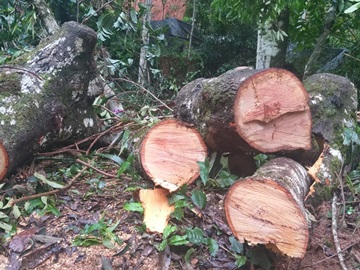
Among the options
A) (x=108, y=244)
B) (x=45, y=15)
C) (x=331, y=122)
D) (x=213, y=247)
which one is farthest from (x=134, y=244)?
(x=45, y=15)

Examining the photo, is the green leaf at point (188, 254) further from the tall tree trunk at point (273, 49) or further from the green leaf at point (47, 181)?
the tall tree trunk at point (273, 49)

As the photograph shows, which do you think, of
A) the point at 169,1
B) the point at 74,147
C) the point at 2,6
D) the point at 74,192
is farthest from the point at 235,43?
the point at 74,192

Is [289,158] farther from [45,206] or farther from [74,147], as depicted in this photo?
[74,147]

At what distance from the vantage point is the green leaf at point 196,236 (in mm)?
1982

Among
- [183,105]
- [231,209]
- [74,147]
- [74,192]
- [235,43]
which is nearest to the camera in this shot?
[231,209]

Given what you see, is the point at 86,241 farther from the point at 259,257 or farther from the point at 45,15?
the point at 45,15

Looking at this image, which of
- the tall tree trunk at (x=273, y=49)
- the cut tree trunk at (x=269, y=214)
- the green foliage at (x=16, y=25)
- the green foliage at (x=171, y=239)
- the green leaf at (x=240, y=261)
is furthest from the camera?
the tall tree trunk at (x=273, y=49)

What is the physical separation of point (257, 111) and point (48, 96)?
4.93ft

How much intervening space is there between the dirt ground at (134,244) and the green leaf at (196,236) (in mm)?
64

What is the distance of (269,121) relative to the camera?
87.2 inches

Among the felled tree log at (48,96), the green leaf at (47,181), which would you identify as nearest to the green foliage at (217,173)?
the green leaf at (47,181)

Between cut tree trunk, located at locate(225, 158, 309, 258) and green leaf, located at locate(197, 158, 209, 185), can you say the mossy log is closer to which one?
green leaf, located at locate(197, 158, 209, 185)

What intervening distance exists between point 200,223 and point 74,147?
1453mm

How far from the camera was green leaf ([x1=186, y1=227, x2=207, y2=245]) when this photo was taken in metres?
1.98
